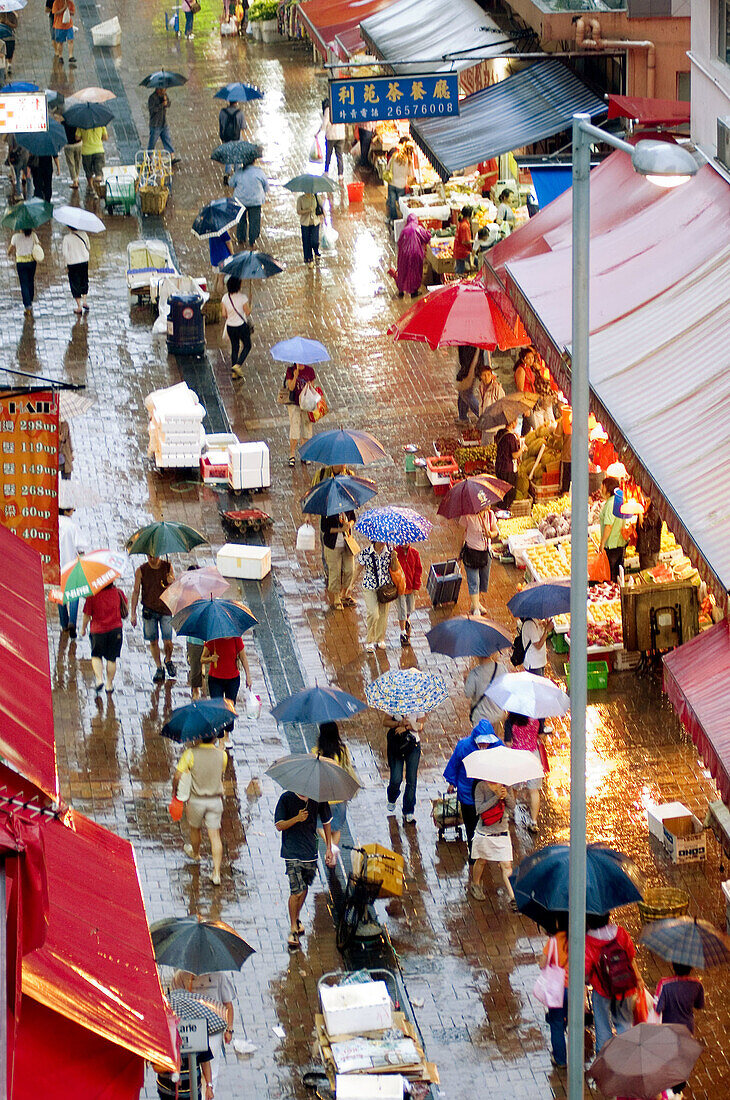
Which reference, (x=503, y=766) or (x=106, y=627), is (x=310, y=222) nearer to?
(x=106, y=627)

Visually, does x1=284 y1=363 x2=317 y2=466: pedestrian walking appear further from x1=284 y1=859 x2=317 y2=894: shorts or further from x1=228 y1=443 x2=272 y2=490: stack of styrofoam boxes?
x1=284 y1=859 x2=317 y2=894: shorts

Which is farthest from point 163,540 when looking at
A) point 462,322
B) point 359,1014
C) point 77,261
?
point 77,261

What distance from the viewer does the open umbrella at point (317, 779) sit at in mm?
14258

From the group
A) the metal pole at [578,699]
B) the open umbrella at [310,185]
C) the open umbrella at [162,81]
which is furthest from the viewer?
the open umbrella at [162,81]

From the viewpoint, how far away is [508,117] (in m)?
27.6

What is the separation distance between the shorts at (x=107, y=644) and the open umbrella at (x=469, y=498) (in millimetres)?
3441

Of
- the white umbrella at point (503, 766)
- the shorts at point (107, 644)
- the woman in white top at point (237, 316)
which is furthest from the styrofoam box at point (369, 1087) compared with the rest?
the woman in white top at point (237, 316)

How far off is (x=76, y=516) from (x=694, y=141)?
328 inches

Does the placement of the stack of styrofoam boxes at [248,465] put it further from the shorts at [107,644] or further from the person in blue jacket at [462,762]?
the person in blue jacket at [462,762]

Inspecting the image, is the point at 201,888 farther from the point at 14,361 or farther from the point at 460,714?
the point at 14,361

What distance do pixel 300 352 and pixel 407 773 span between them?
8200 millimetres

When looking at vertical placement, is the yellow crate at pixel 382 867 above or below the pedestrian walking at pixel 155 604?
below

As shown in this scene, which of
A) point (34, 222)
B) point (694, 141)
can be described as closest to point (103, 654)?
point (694, 141)

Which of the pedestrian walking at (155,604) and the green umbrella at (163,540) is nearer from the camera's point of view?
the green umbrella at (163,540)
